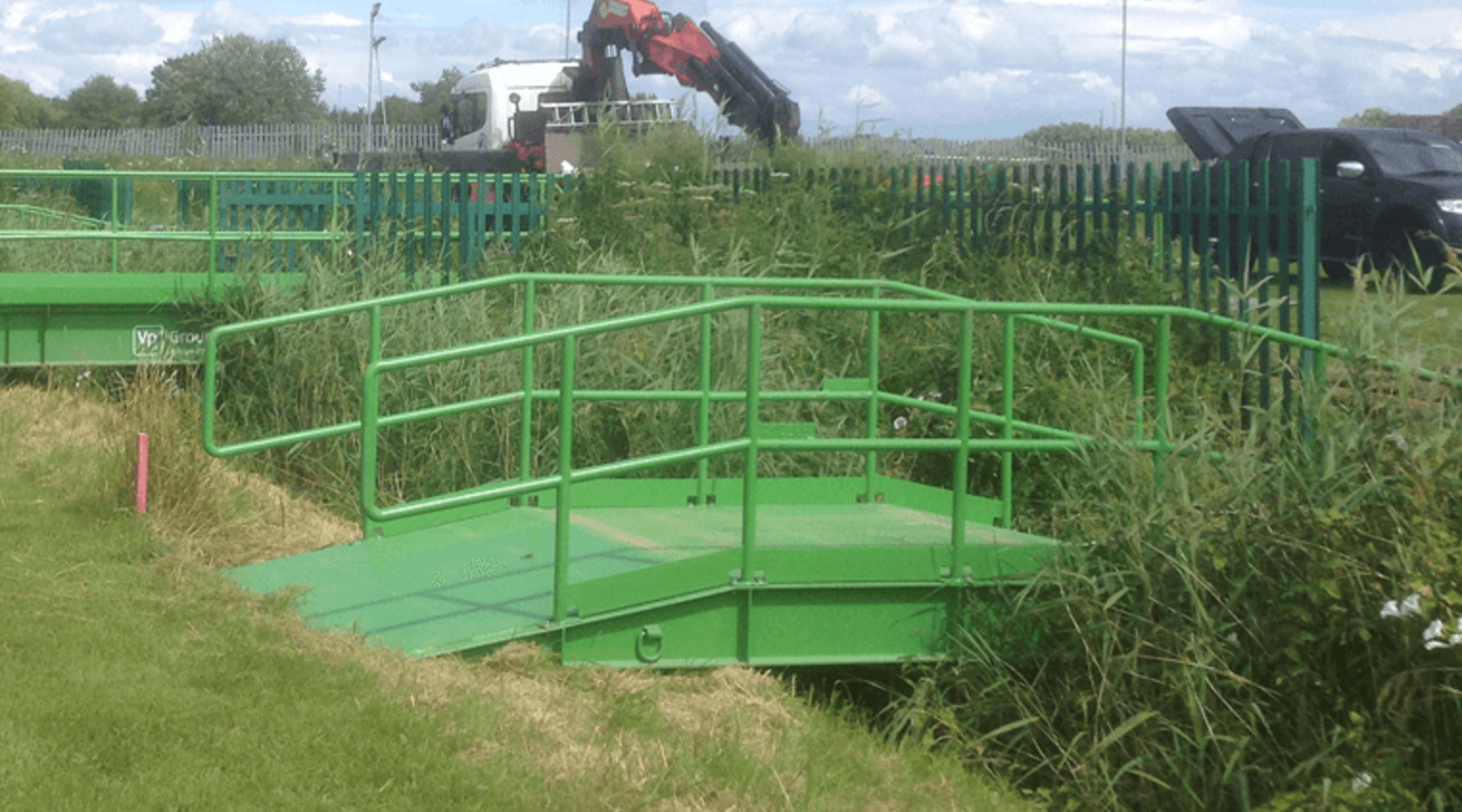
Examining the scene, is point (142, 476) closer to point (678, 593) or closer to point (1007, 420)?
point (678, 593)

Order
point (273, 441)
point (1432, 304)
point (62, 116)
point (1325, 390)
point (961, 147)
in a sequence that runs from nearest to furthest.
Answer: point (1325, 390)
point (273, 441)
point (1432, 304)
point (961, 147)
point (62, 116)

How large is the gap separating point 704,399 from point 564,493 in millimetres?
1972

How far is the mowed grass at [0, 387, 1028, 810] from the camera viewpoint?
4.65m

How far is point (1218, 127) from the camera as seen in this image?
67.9 ft

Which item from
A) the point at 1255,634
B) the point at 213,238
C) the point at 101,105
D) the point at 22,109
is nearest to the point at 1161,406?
the point at 1255,634

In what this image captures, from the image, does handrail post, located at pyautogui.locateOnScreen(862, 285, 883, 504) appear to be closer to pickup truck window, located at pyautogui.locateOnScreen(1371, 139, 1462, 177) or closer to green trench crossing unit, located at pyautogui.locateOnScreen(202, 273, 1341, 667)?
green trench crossing unit, located at pyautogui.locateOnScreen(202, 273, 1341, 667)

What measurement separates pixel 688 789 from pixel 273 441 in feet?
9.53

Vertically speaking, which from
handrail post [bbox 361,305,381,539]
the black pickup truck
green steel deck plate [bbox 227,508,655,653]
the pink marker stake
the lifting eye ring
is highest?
the black pickup truck

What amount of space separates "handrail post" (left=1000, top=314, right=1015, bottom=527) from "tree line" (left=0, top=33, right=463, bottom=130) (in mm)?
69002

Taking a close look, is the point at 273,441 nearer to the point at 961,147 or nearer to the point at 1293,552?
the point at 1293,552

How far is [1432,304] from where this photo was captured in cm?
1366

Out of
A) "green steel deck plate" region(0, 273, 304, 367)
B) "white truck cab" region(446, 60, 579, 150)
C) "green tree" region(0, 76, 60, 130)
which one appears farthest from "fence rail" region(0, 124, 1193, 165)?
"green steel deck plate" region(0, 273, 304, 367)

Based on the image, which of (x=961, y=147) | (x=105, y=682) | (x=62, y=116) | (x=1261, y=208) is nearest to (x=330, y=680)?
(x=105, y=682)

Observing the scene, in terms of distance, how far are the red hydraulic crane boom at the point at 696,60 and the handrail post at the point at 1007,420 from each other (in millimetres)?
19119
